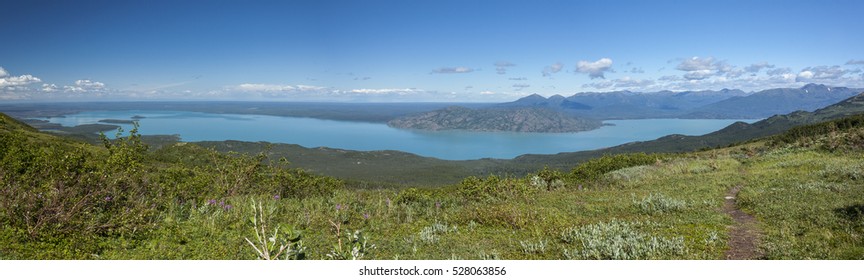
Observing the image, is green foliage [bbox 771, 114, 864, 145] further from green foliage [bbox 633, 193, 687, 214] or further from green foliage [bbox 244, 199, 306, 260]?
green foliage [bbox 244, 199, 306, 260]

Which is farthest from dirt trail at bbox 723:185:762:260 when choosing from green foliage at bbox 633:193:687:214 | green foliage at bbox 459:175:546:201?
green foliage at bbox 459:175:546:201

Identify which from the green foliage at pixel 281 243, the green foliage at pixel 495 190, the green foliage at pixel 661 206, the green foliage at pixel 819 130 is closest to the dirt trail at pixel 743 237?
the green foliage at pixel 661 206

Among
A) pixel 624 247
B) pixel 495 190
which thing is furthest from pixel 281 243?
pixel 495 190

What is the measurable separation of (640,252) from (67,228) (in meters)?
5.70

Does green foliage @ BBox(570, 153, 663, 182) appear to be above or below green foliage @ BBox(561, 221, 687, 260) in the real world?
below

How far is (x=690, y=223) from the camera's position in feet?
19.5

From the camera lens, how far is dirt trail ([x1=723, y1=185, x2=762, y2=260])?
4246mm

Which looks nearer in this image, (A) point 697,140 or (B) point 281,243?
(B) point 281,243

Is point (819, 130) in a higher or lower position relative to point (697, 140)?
higher

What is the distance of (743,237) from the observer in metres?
4.98

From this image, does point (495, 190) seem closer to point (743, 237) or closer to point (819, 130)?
point (743, 237)

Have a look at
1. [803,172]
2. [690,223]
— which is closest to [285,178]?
[690,223]
